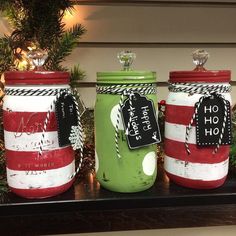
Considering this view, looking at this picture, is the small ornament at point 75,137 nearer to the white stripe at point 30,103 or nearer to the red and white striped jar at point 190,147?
the white stripe at point 30,103

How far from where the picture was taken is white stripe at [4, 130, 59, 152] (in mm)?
481

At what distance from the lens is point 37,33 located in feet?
2.13

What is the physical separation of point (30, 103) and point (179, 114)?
0.84 ft

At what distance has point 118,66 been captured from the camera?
82cm

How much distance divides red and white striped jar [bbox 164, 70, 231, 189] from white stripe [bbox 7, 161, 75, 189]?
→ 8.0 inches

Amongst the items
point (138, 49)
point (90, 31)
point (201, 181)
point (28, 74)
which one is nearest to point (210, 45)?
point (138, 49)

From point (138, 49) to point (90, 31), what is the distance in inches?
5.4

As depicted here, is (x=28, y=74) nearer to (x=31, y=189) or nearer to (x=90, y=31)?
(x=31, y=189)

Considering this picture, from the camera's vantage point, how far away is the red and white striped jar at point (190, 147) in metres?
0.51

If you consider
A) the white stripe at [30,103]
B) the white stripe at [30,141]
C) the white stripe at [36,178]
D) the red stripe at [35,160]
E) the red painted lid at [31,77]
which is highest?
the red painted lid at [31,77]

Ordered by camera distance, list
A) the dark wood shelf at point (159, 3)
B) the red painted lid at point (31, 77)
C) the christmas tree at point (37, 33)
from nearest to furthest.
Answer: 1. the red painted lid at point (31, 77)
2. the christmas tree at point (37, 33)
3. the dark wood shelf at point (159, 3)

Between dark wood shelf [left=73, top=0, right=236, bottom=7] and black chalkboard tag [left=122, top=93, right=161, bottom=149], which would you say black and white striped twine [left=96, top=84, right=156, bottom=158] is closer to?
black chalkboard tag [left=122, top=93, right=161, bottom=149]

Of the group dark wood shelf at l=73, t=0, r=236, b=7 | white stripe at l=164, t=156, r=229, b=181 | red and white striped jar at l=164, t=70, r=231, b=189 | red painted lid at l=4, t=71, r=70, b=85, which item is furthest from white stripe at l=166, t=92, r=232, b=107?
dark wood shelf at l=73, t=0, r=236, b=7

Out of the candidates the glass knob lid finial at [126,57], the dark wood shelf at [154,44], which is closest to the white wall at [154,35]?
the dark wood shelf at [154,44]
